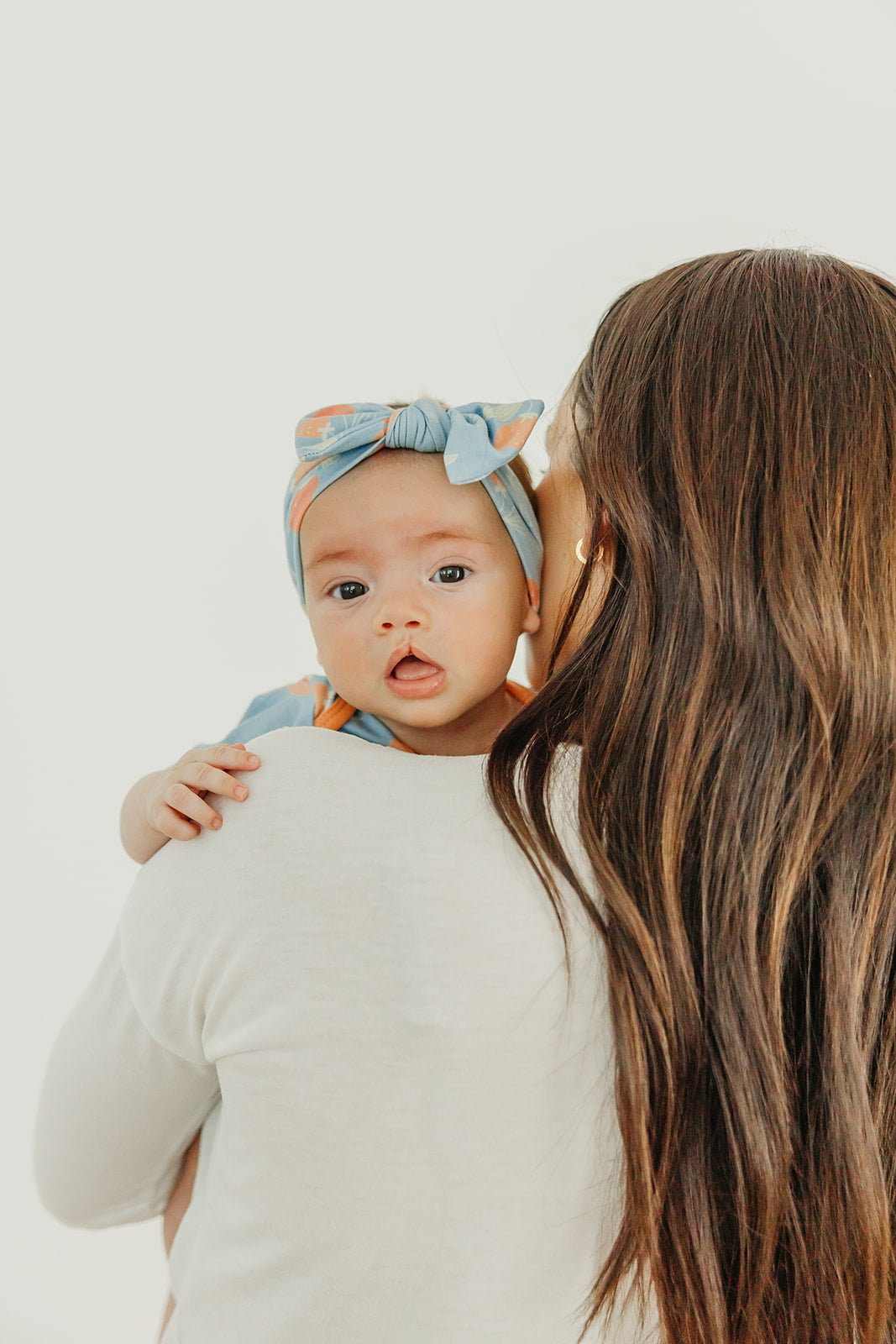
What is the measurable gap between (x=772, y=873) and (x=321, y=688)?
73cm

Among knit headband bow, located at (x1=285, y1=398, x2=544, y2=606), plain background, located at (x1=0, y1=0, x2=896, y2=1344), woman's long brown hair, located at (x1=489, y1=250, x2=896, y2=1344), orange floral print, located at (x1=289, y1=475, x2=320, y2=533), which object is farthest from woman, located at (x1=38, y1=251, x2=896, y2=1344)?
plain background, located at (x1=0, y1=0, x2=896, y2=1344)

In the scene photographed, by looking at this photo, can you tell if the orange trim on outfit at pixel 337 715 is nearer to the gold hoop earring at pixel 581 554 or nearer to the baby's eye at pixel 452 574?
the baby's eye at pixel 452 574

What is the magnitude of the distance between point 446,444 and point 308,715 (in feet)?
1.30

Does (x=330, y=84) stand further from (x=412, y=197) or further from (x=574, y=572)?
(x=574, y=572)

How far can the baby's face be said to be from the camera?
3.73 feet

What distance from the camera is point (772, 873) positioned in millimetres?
788

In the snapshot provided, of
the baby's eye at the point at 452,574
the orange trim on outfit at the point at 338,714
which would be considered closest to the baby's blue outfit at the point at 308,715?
the orange trim on outfit at the point at 338,714

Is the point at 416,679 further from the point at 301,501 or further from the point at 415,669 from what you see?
the point at 301,501

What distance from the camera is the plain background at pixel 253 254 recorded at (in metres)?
1.70

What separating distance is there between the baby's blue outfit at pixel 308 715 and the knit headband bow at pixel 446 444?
0.24m

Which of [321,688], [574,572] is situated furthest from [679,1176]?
[321,688]

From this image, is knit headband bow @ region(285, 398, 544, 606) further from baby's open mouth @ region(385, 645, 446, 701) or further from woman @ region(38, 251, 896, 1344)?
woman @ region(38, 251, 896, 1344)

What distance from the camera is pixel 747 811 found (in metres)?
0.79

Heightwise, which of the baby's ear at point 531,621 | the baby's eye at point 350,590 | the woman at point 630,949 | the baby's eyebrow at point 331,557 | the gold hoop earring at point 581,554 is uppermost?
the baby's eyebrow at point 331,557
